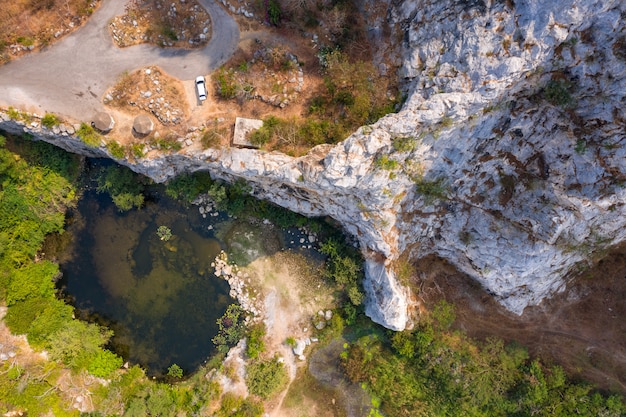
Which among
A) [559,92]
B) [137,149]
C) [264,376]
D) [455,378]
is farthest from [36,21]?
[455,378]

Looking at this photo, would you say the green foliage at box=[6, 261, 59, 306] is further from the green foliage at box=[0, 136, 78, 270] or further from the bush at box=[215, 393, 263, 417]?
the bush at box=[215, 393, 263, 417]

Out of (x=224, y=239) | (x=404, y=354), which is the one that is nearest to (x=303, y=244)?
(x=224, y=239)

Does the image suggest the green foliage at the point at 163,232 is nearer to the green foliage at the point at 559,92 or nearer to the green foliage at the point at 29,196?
the green foliage at the point at 29,196

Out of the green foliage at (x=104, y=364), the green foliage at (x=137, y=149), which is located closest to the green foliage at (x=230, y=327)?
the green foliage at (x=104, y=364)

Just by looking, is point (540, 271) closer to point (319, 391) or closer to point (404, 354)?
point (404, 354)

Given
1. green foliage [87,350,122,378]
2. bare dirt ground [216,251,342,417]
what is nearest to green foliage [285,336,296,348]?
bare dirt ground [216,251,342,417]

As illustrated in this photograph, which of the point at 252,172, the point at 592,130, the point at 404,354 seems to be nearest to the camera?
the point at 592,130
